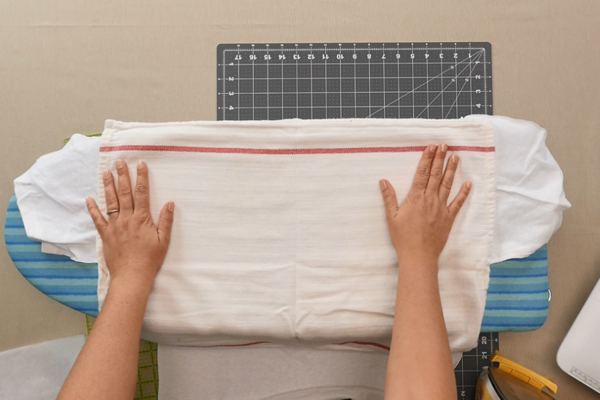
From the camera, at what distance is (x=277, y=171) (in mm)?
831

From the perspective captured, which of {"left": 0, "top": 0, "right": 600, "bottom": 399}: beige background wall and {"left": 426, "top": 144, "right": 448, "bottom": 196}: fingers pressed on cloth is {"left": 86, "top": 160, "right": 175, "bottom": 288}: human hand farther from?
{"left": 426, "top": 144, "right": 448, "bottom": 196}: fingers pressed on cloth

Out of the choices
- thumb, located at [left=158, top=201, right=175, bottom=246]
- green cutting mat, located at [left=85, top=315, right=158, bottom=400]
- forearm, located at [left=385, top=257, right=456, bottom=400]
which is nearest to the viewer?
forearm, located at [left=385, top=257, right=456, bottom=400]

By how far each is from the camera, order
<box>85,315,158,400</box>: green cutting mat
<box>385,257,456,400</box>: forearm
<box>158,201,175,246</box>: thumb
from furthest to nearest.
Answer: <box>85,315,158,400</box>: green cutting mat
<box>158,201,175,246</box>: thumb
<box>385,257,456,400</box>: forearm

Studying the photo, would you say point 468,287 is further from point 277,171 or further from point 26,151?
point 26,151

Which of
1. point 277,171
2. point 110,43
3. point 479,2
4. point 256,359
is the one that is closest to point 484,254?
point 277,171

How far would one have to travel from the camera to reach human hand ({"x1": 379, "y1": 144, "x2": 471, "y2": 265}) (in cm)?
79

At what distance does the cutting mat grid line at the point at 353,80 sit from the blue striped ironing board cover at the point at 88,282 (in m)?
0.47

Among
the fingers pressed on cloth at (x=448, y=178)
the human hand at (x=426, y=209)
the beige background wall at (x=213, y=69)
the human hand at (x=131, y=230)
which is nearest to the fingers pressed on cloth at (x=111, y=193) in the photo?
the human hand at (x=131, y=230)

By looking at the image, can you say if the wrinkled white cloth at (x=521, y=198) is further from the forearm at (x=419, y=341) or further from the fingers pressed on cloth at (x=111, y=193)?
the fingers pressed on cloth at (x=111, y=193)

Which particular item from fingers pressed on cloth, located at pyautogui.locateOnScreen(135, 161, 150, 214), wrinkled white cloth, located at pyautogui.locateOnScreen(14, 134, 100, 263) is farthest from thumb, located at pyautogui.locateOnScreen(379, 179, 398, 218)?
wrinkled white cloth, located at pyautogui.locateOnScreen(14, 134, 100, 263)

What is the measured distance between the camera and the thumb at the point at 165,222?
0.81m

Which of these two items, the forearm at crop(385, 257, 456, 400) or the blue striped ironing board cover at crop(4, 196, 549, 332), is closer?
the forearm at crop(385, 257, 456, 400)

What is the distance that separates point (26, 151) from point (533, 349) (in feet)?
4.85

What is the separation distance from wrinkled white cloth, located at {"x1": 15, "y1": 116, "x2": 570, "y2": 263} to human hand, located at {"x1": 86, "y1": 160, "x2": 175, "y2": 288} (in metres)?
0.05
